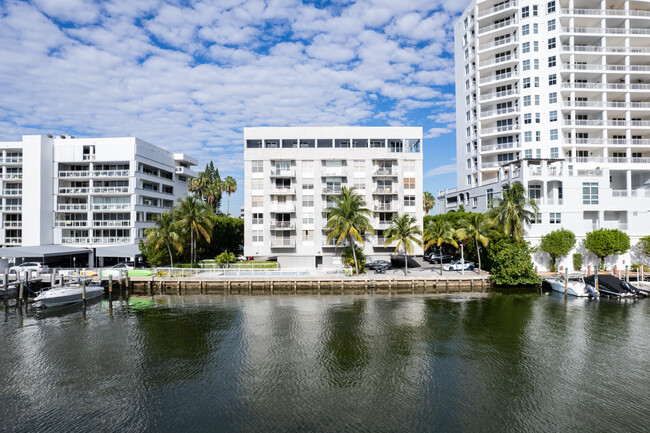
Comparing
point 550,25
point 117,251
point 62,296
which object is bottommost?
point 62,296

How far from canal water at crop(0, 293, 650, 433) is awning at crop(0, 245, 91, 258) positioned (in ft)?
55.2

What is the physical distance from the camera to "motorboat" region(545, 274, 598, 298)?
43341mm

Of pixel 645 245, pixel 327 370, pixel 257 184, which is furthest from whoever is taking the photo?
pixel 257 184

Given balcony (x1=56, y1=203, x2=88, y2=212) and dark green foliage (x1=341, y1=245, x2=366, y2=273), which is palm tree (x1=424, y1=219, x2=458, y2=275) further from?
balcony (x1=56, y1=203, x2=88, y2=212)

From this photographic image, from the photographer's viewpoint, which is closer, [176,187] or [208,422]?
[208,422]

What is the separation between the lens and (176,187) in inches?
3110

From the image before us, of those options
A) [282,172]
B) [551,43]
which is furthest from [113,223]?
[551,43]

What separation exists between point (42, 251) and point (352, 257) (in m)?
45.7

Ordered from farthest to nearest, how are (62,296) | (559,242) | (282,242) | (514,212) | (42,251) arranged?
(282,242) < (42,251) < (559,242) < (514,212) < (62,296)

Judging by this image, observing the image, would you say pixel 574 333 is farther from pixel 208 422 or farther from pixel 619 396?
pixel 208 422

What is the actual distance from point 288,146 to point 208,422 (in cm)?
4489

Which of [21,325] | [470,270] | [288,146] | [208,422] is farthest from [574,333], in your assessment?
[21,325]

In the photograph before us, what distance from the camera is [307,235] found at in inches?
2205

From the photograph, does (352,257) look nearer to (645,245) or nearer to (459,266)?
(459,266)
